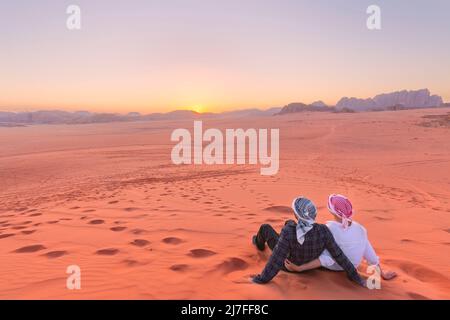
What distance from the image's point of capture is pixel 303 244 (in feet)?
11.4

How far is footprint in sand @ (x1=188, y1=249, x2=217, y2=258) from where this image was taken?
4.60 meters

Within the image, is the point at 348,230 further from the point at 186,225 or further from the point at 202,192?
the point at 202,192

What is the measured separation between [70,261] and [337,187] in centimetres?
723

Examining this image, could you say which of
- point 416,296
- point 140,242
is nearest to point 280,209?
point 140,242

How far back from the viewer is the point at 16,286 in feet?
12.4

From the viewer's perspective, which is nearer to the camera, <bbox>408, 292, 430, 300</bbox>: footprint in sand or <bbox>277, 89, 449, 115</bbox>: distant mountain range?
<bbox>408, 292, 430, 300</bbox>: footprint in sand

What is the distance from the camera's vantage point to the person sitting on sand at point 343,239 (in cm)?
351

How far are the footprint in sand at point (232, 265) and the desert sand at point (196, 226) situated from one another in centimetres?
1

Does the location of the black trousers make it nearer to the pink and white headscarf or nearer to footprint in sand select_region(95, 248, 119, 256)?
the pink and white headscarf

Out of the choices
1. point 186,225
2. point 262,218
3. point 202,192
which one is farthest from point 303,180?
point 186,225

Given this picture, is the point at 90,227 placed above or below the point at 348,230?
below

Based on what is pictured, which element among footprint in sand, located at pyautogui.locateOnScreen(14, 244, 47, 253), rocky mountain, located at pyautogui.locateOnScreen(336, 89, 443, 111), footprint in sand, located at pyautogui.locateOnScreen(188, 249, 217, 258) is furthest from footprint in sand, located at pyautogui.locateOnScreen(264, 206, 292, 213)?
rocky mountain, located at pyautogui.locateOnScreen(336, 89, 443, 111)

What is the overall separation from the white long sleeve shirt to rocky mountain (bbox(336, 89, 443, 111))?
114110 millimetres

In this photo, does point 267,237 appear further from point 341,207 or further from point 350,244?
point 341,207
